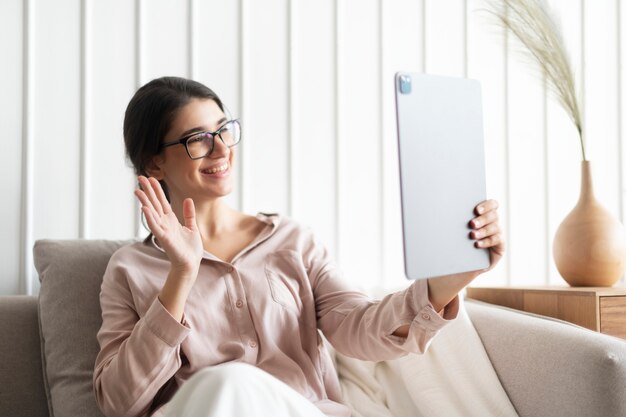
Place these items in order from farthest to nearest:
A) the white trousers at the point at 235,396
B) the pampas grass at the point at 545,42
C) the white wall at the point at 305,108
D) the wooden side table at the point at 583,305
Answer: the pampas grass at the point at 545,42
the white wall at the point at 305,108
the wooden side table at the point at 583,305
the white trousers at the point at 235,396

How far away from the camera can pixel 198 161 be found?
50.8 inches

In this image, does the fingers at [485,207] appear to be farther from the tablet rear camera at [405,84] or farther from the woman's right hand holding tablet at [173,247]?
the woman's right hand holding tablet at [173,247]

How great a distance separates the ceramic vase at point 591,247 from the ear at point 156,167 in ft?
3.20

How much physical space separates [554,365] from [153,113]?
85 centimetres

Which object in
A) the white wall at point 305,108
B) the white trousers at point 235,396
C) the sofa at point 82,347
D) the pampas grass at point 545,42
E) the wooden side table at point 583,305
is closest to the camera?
the white trousers at point 235,396

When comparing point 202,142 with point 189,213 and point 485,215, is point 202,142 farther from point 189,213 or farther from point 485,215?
point 485,215

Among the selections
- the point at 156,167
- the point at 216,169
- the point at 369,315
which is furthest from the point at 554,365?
the point at 156,167

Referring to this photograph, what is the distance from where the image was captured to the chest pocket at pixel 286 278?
4.23ft

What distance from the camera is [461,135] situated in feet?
3.36

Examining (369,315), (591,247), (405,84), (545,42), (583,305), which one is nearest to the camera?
(405,84)

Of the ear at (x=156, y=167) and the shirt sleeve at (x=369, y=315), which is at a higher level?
the ear at (x=156, y=167)

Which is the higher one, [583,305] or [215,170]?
[215,170]

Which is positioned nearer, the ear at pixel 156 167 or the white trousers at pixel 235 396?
the white trousers at pixel 235 396

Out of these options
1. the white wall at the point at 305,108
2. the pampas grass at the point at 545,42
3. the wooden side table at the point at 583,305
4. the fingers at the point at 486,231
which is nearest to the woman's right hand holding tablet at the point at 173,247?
the fingers at the point at 486,231
